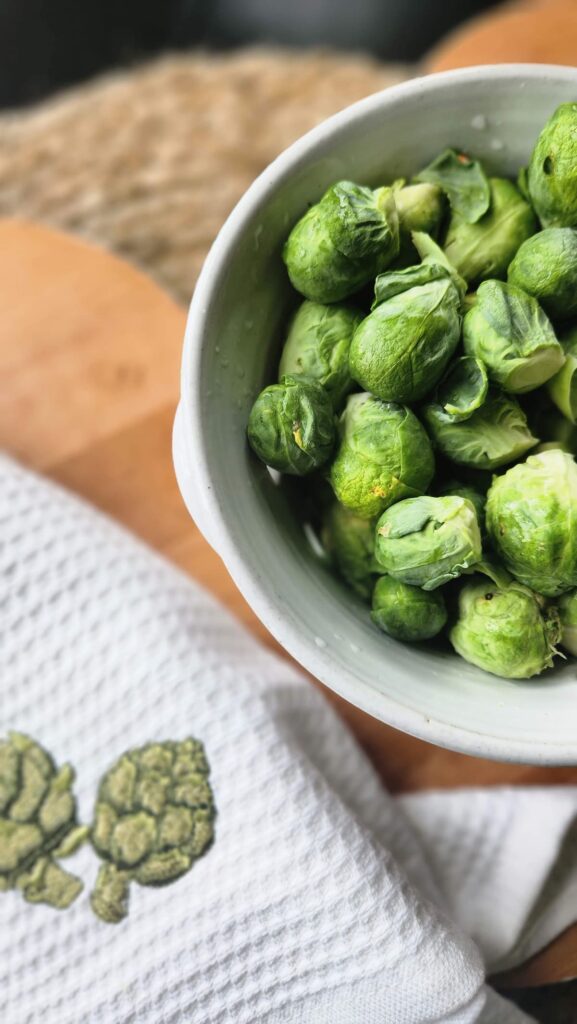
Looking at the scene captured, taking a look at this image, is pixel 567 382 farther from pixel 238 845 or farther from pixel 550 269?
pixel 238 845

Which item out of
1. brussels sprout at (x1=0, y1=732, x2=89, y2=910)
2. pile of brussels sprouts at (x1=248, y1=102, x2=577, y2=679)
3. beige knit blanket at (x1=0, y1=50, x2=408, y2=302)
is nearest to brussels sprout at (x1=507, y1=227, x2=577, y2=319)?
pile of brussels sprouts at (x1=248, y1=102, x2=577, y2=679)

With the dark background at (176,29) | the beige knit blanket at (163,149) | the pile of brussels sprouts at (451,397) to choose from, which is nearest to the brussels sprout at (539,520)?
the pile of brussels sprouts at (451,397)

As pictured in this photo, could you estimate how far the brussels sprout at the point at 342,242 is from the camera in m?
0.48

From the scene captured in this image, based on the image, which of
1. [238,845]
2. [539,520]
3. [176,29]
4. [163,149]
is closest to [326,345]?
[539,520]

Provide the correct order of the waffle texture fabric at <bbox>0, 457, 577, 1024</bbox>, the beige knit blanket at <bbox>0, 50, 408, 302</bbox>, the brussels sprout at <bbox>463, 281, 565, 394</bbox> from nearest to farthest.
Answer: the brussels sprout at <bbox>463, 281, 565, 394</bbox> → the waffle texture fabric at <bbox>0, 457, 577, 1024</bbox> → the beige knit blanket at <bbox>0, 50, 408, 302</bbox>

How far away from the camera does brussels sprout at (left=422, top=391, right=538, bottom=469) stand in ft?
1.58

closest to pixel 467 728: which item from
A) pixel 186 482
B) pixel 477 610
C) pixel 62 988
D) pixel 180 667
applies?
pixel 477 610

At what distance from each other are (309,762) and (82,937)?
23 centimetres

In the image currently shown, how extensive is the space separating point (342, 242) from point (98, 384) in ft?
1.48

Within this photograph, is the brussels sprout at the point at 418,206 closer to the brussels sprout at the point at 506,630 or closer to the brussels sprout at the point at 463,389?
the brussels sprout at the point at 463,389

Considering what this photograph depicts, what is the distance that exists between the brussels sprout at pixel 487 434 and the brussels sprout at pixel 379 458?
13mm

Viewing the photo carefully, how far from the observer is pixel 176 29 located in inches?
52.3

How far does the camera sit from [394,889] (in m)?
Answer: 0.65

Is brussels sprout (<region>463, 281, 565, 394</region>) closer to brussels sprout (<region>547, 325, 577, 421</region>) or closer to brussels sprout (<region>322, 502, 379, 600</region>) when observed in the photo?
brussels sprout (<region>547, 325, 577, 421</region>)
